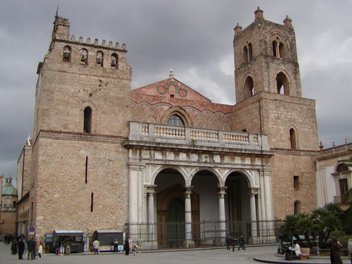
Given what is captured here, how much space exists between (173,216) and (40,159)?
10.8m

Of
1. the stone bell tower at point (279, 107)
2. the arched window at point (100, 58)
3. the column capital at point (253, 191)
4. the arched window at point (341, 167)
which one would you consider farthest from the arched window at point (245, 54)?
the arched window at point (100, 58)

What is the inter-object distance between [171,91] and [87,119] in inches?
314

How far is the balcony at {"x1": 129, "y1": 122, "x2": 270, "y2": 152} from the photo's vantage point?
27047 millimetres

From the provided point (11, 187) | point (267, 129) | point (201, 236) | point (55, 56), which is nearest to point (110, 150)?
point (55, 56)

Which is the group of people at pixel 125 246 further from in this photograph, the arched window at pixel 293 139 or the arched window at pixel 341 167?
the arched window at pixel 341 167

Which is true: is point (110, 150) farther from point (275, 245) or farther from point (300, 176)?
point (300, 176)

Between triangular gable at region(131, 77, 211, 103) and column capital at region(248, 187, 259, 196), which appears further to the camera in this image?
triangular gable at region(131, 77, 211, 103)

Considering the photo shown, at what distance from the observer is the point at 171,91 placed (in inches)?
1298

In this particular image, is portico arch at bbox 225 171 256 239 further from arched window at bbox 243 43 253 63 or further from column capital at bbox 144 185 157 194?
arched window at bbox 243 43 253 63

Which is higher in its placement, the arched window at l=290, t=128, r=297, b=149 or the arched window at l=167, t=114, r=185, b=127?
the arched window at l=167, t=114, r=185, b=127

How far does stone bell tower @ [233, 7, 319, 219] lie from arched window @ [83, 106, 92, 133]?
1213cm

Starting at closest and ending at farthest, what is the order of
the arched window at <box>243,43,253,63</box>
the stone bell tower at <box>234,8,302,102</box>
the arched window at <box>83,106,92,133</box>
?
the arched window at <box>83,106,92,133</box>
the stone bell tower at <box>234,8,302,102</box>
the arched window at <box>243,43,253,63</box>

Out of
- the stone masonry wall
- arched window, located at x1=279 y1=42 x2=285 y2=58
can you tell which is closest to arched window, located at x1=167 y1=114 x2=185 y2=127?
the stone masonry wall

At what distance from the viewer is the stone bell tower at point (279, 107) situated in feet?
103
